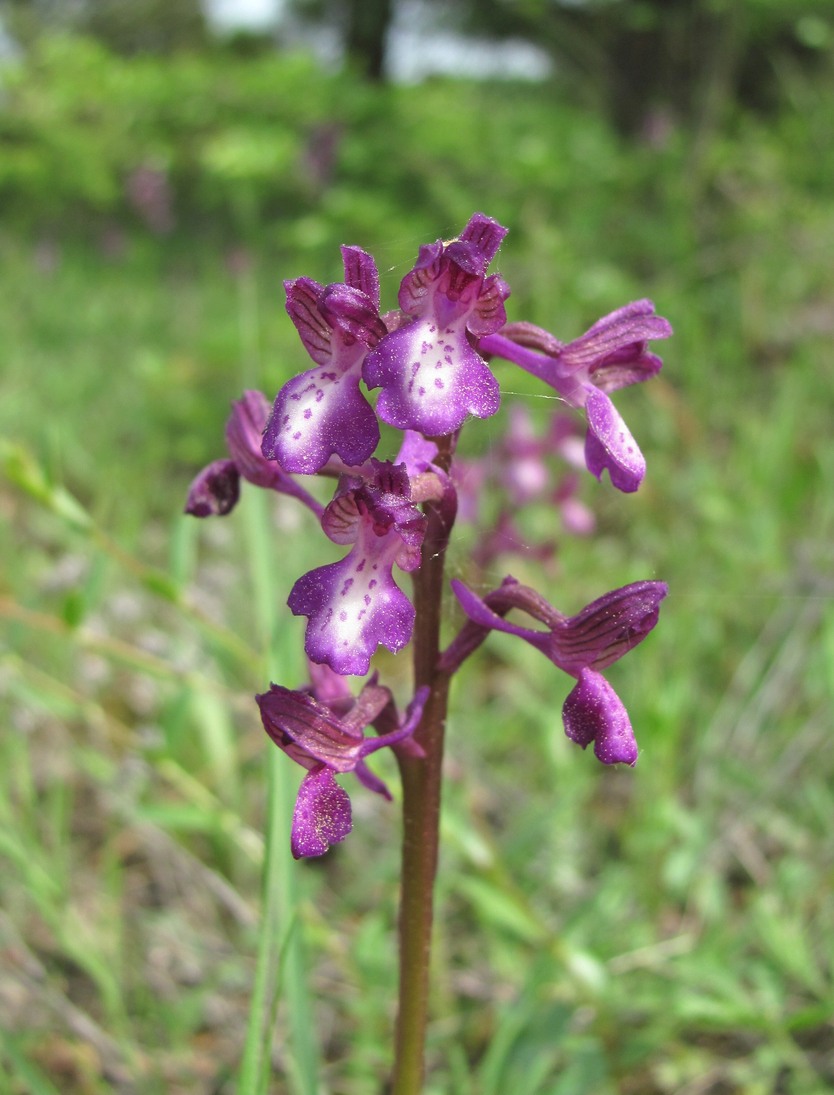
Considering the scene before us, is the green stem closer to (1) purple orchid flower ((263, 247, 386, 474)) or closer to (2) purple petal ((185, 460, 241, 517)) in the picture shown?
(1) purple orchid flower ((263, 247, 386, 474))

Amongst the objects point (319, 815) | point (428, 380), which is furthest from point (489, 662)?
point (428, 380)

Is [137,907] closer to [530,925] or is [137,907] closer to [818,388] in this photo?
[530,925]

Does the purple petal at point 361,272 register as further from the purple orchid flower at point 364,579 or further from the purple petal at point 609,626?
the purple petal at point 609,626

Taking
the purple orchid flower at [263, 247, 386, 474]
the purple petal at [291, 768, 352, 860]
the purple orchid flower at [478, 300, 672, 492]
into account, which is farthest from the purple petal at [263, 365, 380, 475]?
the purple petal at [291, 768, 352, 860]

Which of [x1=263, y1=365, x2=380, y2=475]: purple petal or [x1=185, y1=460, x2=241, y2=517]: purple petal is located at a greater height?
[x1=185, y1=460, x2=241, y2=517]: purple petal

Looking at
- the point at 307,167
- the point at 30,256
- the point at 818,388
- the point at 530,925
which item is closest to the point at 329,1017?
Answer: the point at 530,925

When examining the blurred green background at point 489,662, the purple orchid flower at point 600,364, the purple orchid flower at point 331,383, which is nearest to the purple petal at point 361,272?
the purple orchid flower at point 331,383

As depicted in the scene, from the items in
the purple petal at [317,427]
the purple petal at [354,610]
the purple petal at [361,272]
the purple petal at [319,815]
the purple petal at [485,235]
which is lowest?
the purple petal at [319,815]
